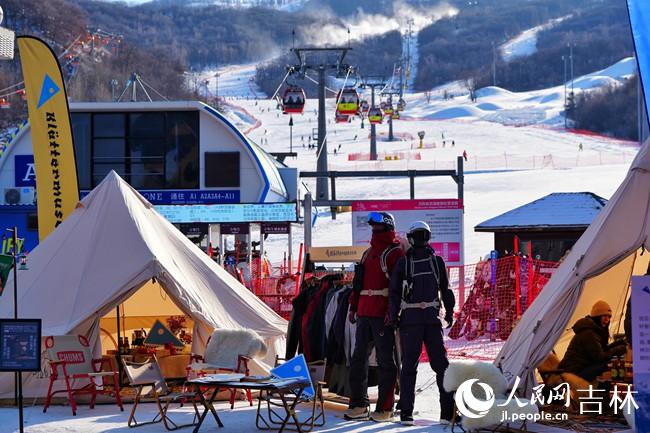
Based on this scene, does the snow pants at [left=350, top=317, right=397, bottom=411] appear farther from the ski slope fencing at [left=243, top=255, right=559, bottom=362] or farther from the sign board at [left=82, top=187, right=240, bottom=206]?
the sign board at [left=82, top=187, right=240, bottom=206]

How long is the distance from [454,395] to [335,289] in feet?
9.47

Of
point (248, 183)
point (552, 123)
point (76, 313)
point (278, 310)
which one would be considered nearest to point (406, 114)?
point (552, 123)

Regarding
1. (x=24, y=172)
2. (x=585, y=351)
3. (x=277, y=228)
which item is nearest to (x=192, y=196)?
(x=277, y=228)

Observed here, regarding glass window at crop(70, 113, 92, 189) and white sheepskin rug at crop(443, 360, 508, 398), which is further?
glass window at crop(70, 113, 92, 189)

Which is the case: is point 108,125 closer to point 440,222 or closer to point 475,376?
point 440,222

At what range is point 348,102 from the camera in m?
45.2

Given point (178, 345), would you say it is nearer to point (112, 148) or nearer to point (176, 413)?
point (176, 413)

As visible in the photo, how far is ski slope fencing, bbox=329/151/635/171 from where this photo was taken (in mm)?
76312

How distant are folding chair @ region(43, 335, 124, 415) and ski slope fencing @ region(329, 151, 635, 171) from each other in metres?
59.4

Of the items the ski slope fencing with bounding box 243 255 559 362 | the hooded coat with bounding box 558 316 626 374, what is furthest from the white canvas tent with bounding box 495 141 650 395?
the ski slope fencing with bounding box 243 255 559 362

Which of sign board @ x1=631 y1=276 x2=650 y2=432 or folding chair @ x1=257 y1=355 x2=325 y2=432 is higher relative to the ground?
sign board @ x1=631 y1=276 x2=650 y2=432

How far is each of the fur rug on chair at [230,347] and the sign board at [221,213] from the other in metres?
18.3

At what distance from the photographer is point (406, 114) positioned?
145 metres

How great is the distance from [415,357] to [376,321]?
0.58 meters
